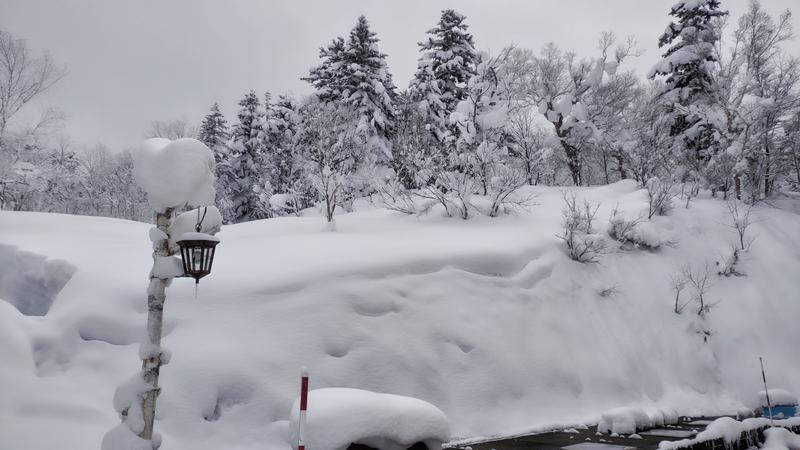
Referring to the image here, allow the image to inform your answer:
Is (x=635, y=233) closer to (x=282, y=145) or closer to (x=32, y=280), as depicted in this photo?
(x=32, y=280)

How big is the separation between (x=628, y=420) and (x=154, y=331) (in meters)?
8.29

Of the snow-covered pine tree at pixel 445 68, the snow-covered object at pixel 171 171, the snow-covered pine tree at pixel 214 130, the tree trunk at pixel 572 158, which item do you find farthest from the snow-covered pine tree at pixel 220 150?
the snow-covered object at pixel 171 171

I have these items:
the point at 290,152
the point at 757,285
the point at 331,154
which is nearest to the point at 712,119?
the point at 757,285

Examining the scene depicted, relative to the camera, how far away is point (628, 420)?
9.12 meters

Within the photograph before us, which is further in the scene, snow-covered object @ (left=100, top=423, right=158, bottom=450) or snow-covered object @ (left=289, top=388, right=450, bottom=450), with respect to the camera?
snow-covered object @ (left=289, top=388, right=450, bottom=450)

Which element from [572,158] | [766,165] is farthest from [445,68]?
[766,165]

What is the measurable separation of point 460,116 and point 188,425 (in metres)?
16.7

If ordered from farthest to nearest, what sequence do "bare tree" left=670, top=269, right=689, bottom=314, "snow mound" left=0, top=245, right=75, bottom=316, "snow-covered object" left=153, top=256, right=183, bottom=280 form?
1. "bare tree" left=670, top=269, right=689, bottom=314
2. "snow mound" left=0, top=245, right=75, bottom=316
3. "snow-covered object" left=153, top=256, right=183, bottom=280

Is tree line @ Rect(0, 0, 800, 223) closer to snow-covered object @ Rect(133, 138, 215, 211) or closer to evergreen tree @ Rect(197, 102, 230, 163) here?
evergreen tree @ Rect(197, 102, 230, 163)

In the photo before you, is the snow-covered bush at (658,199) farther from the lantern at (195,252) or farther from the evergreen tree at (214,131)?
the evergreen tree at (214,131)

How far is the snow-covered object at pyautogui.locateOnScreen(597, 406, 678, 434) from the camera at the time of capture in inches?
358

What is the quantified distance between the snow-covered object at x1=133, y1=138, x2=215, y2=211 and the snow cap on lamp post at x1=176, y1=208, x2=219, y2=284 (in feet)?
1.36

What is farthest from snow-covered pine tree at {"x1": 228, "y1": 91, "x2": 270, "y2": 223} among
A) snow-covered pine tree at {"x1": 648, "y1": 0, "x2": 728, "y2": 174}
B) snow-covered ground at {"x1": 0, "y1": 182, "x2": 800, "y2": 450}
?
snow-covered pine tree at {"x1": 648, "y1": 0, "x2": 728, "y2": 174}

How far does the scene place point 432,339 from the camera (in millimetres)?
10180
